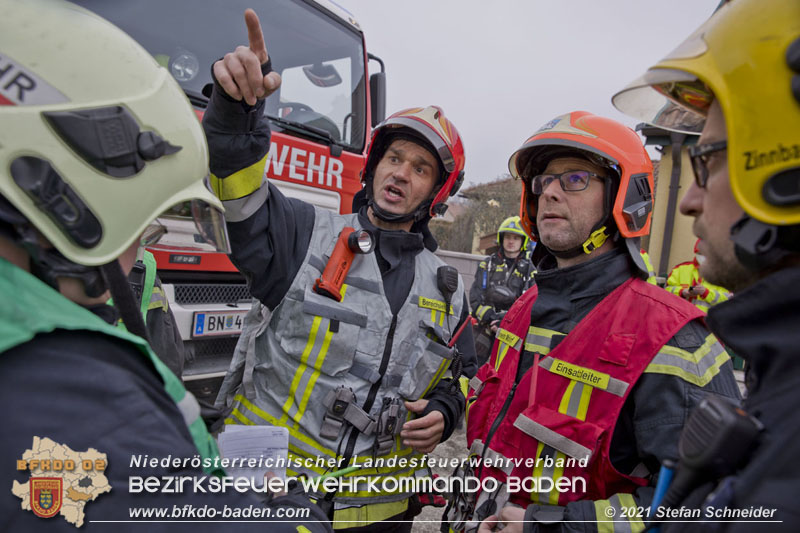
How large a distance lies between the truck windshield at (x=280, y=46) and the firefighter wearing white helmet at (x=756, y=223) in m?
3.37

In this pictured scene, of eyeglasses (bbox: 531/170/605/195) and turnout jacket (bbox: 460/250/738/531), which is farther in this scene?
eyeglasses (bbox: 531/170/605/195)

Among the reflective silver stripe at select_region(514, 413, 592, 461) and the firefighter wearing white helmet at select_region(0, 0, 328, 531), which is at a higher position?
the firefighter wearing white helmet at select_region(0, 0, 328, 531)

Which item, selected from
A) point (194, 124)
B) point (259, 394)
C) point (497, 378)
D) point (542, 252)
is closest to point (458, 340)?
point (497, 378)

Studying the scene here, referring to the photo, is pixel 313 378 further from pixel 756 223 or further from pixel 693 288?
pixel 693 288

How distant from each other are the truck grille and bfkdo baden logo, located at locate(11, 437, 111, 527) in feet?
9.48

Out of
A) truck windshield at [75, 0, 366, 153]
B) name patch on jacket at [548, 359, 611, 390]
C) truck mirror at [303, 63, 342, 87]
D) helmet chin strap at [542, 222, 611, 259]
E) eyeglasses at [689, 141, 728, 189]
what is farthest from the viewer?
truck mirror at [303, 63, 342, 87]

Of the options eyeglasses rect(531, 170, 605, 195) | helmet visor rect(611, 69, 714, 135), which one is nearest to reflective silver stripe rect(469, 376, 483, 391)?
eyeglasses rect(531, 170, 605, 195)

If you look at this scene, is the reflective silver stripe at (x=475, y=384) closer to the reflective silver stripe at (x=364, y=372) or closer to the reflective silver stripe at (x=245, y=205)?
the reflective silver stripe at (x=364, y=372)

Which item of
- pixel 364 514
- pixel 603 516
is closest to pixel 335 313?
pixel 364 514

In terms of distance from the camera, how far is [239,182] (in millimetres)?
1673

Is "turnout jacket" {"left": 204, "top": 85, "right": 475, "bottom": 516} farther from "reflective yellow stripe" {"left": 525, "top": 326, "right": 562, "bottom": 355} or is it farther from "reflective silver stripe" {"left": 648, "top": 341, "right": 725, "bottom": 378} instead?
"reflective silver stripe" {"left": 648, "top": 341, "right": 725, "bottom": 378}

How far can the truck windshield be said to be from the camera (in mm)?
3242

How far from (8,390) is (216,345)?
3095mm

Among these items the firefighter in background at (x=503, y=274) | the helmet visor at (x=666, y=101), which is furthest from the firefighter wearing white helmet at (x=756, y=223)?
the firefighter in background at (x=503, y=274)
